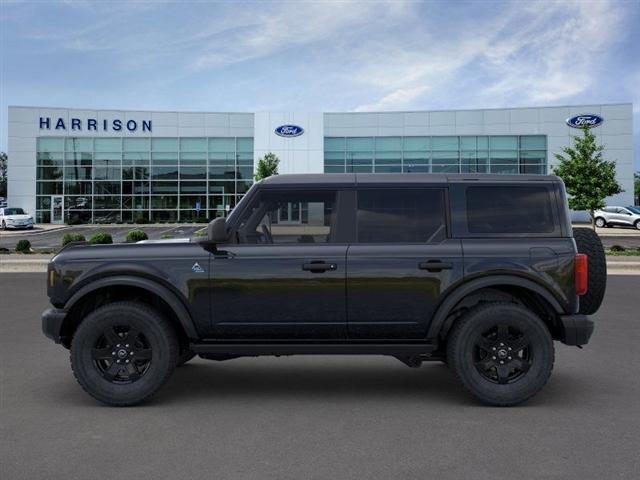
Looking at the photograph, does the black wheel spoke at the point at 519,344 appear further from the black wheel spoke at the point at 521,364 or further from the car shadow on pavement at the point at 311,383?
the car shadow on pavement at the point at 311,383

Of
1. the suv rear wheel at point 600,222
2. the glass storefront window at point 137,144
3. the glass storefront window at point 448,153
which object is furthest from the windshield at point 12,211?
the suv rear wheel at point 600,222

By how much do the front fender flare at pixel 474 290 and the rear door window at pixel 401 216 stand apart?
0.47m

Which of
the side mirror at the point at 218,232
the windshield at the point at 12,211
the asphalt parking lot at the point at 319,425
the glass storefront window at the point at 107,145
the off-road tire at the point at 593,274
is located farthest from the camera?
the glass storefront window at the point at 107,145

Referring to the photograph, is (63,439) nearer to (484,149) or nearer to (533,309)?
(533,309)

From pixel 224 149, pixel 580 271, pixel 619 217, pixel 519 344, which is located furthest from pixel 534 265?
pixel 224 149

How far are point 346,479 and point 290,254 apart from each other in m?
2.03

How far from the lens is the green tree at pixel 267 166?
44344 millimetres

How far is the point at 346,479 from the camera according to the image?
3654 mm

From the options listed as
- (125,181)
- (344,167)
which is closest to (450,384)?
(344,167)

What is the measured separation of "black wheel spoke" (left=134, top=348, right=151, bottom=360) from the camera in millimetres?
5207

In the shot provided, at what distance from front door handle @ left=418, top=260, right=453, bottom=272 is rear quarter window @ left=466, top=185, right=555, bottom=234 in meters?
0.39

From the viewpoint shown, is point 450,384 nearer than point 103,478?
No

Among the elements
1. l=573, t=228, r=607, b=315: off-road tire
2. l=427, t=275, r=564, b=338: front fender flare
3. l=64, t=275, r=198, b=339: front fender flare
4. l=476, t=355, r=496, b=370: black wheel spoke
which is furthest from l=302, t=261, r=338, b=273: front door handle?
l=573, t=228, r=607, b=315: off-road tire

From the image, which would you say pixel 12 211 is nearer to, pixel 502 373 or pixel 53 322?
pixel 53 322
